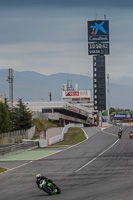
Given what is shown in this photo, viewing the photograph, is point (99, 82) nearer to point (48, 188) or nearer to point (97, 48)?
point (97, 48)

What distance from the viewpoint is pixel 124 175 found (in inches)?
1062

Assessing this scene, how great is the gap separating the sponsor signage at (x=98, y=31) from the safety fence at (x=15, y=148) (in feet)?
284

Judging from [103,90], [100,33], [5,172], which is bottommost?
[5,172]

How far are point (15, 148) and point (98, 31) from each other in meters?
96.6

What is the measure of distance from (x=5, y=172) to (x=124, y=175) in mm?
9503

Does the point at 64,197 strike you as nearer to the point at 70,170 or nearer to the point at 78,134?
the point at 70,170

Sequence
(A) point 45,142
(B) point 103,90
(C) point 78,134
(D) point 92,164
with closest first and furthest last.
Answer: (D) point 92,164
(A) point 45,142
(C) point 78,134
(B) point 103,90

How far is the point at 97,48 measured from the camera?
A: 136250 millimetres

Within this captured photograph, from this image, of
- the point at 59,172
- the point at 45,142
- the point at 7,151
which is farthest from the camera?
the point at 45,142

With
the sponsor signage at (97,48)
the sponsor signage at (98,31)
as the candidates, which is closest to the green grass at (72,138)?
the sponsor signage at (97,48)

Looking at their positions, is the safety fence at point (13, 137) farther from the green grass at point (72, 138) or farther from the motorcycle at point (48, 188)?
the motorcycle at point (48, 188)

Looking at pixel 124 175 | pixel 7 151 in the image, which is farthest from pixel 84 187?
pixel 7 151

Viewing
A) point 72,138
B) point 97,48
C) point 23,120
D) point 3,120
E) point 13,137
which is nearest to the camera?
point 13,137

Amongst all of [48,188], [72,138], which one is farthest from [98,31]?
[48,188]
